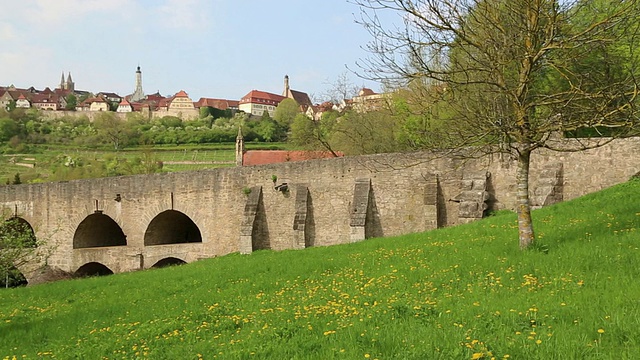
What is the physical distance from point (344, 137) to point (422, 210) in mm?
18782

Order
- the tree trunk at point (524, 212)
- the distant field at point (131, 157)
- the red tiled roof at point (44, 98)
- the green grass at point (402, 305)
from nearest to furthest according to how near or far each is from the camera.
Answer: the green grass at point (402, 305)
the tree trunk at point (524, 212)
the distant field at point (131, 157)
the red tiled roof at point (44, 98)

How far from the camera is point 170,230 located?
29734mm

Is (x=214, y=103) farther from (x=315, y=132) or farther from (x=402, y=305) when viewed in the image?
(x=402, y=305)

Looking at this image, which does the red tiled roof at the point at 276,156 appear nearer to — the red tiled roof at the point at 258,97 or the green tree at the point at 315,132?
the green tree at the point at 315,132

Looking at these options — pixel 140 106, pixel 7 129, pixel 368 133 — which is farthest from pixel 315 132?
pixel 140 106

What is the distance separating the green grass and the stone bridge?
2.96 metres

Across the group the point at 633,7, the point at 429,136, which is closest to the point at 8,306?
the point at 429,136

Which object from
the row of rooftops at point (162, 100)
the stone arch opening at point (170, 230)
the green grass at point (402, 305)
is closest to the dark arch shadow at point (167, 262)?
the stone arch opening at point (170, 230)

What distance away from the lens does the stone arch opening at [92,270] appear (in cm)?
2975

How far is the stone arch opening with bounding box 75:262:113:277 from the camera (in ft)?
97.6

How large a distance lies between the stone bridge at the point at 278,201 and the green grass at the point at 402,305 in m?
2.96

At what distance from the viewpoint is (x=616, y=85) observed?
9.24 meters

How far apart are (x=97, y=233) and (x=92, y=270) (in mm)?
2210

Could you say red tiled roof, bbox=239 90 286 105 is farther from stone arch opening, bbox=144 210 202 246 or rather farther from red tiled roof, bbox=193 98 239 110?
Answer: stone arch opening, bbox=144 210 202 246
